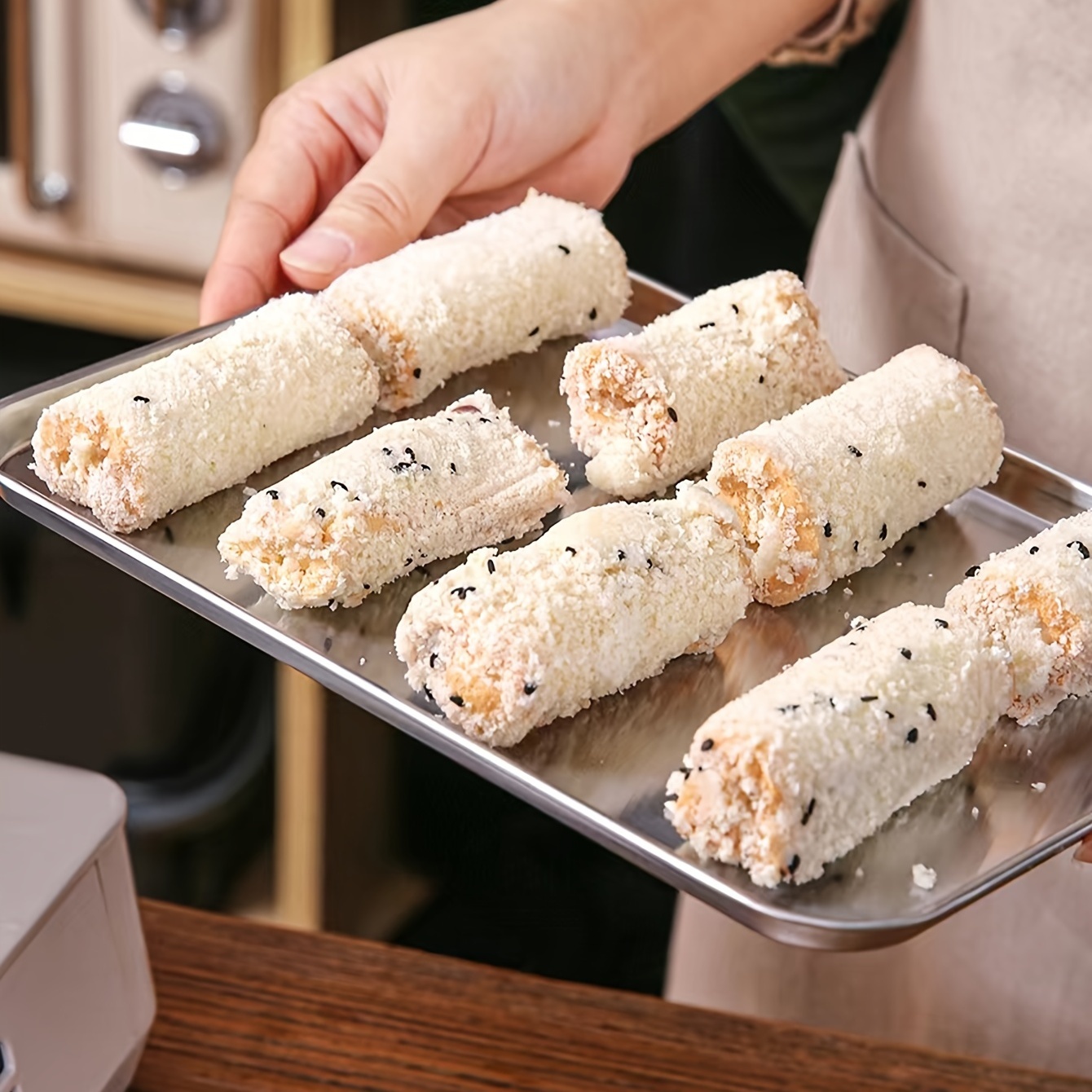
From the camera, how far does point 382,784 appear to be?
103 inches

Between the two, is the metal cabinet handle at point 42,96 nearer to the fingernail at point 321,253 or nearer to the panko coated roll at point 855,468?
the fingernail at point 321,253

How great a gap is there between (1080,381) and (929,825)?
2.19ft

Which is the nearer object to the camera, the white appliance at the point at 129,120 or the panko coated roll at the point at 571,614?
the panko coated roll at the point at 571,614

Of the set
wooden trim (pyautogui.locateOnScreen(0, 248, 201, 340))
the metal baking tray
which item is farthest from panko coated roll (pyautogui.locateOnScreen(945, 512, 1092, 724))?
wooden trim (pyautogui.locateOnScreen(0, 248, 201, 340))

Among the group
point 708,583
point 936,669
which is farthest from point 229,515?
point 936,669

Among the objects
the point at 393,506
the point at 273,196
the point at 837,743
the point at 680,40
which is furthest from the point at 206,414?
the point at 680,40

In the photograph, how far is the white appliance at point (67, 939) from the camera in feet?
3.09

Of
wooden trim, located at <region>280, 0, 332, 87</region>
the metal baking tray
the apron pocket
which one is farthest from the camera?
wooden trim, located at <region>280, 0, 332, 87</region>

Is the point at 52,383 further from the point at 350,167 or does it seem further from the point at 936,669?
the point at 936,669

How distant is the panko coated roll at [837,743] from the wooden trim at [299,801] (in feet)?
4.97

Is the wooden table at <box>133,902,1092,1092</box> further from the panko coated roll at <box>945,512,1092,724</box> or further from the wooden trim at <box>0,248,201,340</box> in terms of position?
the wooden trim at <box>0,248,201,340</box>

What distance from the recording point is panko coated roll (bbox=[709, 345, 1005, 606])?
1.09m

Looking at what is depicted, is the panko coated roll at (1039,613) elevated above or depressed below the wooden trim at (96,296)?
above

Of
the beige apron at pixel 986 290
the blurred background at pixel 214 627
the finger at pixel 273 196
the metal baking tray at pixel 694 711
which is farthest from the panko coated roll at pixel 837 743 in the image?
the blurred background at pixel 214 627
